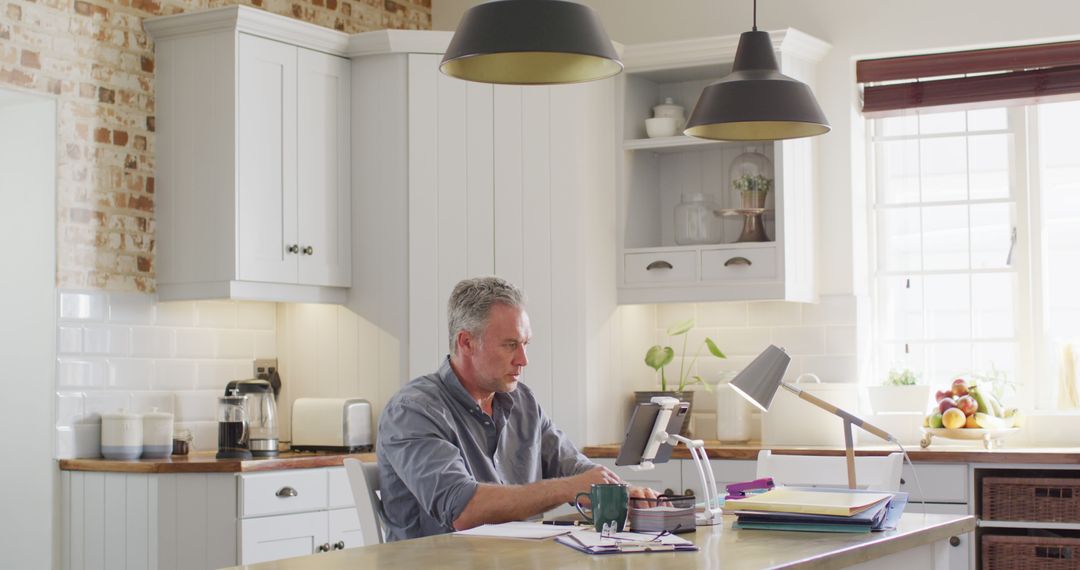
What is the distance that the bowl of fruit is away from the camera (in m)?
4.84

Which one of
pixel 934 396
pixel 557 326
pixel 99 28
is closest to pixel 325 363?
pixel 557 326

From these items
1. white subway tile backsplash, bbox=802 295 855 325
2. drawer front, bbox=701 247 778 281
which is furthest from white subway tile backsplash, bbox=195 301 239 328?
white subway tile backsplash, bbox=802 295 855 325

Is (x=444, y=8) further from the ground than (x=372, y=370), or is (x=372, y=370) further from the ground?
(x=444, y=8)

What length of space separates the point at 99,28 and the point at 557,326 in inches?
81.0

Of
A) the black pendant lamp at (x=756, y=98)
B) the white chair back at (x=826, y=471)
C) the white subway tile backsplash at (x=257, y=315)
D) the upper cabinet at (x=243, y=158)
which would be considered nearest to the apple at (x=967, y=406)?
the white chair back at (x=826, y=471)

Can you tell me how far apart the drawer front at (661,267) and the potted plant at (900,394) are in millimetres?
874

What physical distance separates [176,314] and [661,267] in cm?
194

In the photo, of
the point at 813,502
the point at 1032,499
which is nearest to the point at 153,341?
the point at 813,502

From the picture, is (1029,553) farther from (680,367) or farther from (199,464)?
(199,464)

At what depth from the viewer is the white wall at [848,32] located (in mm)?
5234

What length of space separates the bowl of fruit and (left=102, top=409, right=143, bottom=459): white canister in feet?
9.28

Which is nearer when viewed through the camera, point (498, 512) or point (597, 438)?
point (498, 512)

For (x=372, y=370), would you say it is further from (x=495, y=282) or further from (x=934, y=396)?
(x=934, y=396)

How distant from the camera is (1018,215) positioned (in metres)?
5.33
